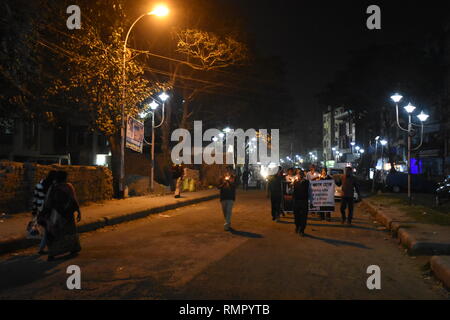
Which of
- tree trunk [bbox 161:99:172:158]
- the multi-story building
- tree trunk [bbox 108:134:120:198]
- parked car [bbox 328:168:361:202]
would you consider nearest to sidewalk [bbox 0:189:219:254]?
tree trunk [bbox 108:134:120:198]

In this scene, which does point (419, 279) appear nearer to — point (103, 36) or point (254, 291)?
point (254, 291)

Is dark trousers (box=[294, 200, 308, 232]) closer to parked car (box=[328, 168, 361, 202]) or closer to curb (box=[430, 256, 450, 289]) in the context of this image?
parked car (box=[328, 168, 361, 202])

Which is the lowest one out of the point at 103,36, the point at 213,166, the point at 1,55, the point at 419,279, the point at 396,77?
the point at 419,279

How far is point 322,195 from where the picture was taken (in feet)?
47.4

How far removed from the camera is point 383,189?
31031 millimetres

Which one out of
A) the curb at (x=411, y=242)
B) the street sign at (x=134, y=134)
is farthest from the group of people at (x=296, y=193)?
the street sign at (x=134, y=134)

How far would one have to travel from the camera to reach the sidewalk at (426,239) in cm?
716

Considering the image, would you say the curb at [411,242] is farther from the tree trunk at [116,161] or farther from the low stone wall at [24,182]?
the tree trunk at [116,161]

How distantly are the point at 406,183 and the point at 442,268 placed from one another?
2567 centimetres

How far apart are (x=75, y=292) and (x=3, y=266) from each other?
2.78 m

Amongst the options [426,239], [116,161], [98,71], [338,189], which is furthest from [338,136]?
[426,239]

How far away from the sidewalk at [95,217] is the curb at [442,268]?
853cm
